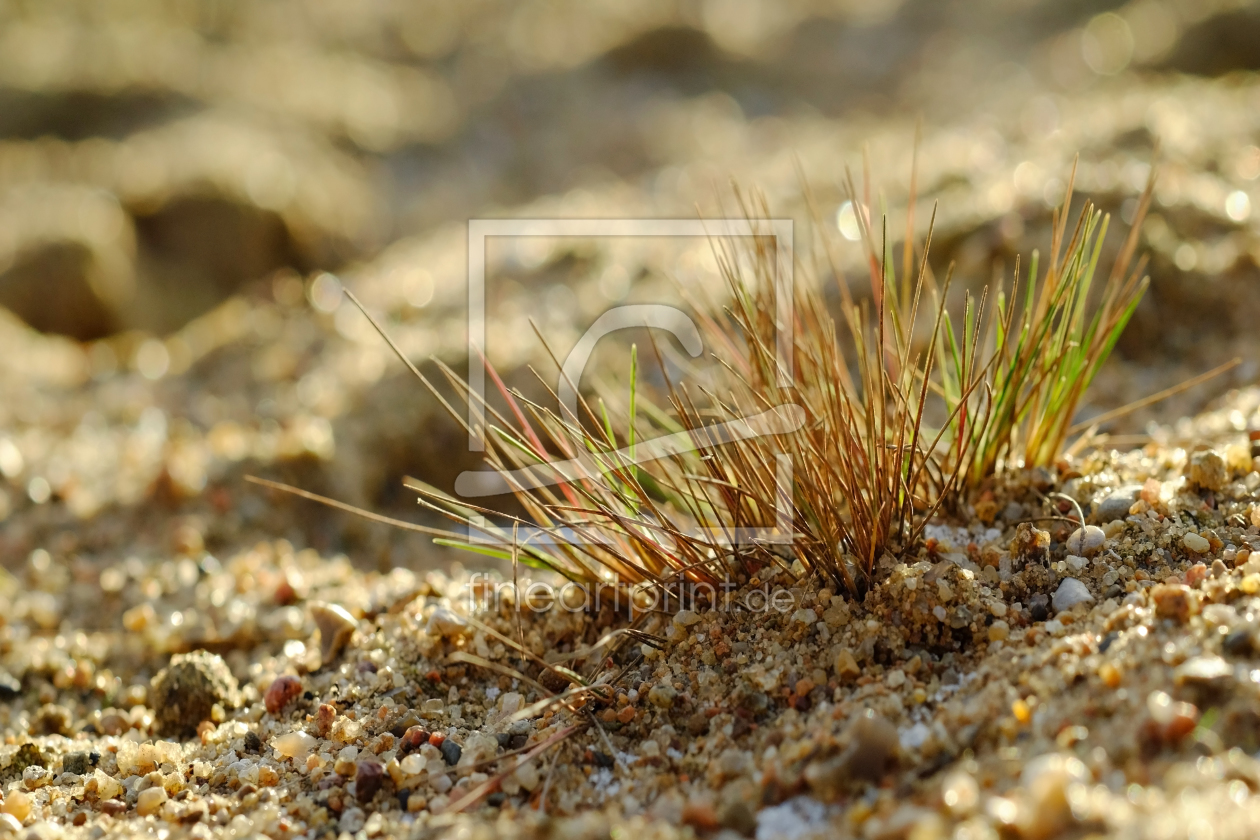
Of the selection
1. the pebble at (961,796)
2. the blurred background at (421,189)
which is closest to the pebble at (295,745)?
the pebble at (961,796)

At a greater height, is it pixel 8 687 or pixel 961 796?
pixel 961 796

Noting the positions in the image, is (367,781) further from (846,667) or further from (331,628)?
(846,667)

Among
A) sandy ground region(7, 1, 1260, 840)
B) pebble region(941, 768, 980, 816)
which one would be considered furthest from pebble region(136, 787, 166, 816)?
pebble region(941, 768, 980, 816)

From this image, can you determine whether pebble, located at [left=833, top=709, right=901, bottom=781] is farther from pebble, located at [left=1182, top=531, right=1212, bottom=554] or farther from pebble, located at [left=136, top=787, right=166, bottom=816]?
pebble, located at [left=136, top=787, right=166, bottom=816]

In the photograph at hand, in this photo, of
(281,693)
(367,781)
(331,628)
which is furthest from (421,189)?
(367,781)

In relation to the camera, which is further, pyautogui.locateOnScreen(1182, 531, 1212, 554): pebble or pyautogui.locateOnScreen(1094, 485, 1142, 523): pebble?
pyautogui.locateOnScreen(1094, 485, 1142, 523): pebble

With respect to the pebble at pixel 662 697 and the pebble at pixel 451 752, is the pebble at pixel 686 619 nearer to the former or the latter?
the pebble at pixel 662 697
